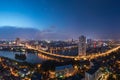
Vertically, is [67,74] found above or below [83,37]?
below

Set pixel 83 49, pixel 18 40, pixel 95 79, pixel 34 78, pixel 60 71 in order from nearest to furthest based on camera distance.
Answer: pixel 95 79 < pixel 34 78 < pixel 60 71 < pixel 83 49 < pixel 18 40

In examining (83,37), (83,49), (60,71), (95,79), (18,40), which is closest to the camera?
(95,79)

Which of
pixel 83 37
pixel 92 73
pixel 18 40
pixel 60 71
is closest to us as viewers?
pixel 92 73

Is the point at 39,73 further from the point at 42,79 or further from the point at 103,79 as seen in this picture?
the point at 103,79

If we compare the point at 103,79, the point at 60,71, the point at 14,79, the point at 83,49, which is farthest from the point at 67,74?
the point at 83,49

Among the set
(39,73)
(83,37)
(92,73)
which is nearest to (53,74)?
(39,73)

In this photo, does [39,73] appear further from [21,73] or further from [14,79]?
[14,79]

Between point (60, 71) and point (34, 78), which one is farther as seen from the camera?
point (60, 71)

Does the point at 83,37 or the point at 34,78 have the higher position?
the point at 83,37

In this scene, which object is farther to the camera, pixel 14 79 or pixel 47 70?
pixel 47 70
